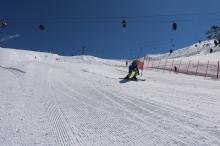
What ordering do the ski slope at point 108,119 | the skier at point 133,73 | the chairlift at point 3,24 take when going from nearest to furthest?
the ski slope at point 108,119 → the skier at point 133,73 → the chairlift at point 3,24

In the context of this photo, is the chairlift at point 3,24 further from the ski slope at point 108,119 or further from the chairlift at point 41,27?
the ski slope at point 108,119

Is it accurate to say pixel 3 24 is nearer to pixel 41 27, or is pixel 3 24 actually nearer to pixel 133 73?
pixel 41 27

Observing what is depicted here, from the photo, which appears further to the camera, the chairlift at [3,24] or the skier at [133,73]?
the chairlift at [3,24]

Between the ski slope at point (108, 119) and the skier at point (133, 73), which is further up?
the skier at point (133, 73)

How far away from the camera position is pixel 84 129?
473 inches

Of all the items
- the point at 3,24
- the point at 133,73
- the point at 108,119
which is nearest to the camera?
the point at 108,119

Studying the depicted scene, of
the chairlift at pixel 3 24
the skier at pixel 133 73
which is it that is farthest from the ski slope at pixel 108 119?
the chairlift at pixel 3 24

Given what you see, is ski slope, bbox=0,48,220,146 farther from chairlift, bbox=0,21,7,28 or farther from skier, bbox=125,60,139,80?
chairlift, bbox=0,21,7,28

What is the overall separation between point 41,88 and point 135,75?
10.1 m

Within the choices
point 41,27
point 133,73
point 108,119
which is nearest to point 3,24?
point 41,27

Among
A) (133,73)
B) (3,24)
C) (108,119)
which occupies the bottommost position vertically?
(108,119)

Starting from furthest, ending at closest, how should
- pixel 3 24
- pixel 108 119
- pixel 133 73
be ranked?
pixel 3 24, pixel 133 73, pixel 108 119

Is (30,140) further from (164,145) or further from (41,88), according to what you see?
(41,88)

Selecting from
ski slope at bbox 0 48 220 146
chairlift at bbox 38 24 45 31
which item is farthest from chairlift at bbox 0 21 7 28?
ski slope at bbox 0 48 220 146
